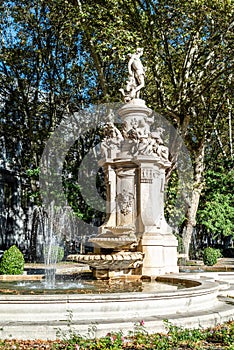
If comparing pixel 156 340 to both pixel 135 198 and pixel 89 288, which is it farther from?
pixel 135 198

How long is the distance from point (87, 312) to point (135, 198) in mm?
6069

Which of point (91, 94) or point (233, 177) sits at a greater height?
point (91, 94)

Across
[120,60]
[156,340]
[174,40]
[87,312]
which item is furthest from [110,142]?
[120,60]

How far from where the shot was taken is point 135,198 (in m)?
12.7

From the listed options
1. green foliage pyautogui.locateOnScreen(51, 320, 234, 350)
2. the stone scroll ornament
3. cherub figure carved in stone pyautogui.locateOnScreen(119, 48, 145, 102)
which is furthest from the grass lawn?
cherub figure carved in stone pyautogui.locateOnScreen(119, 48, 145, 102)

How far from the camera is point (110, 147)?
13.3 m

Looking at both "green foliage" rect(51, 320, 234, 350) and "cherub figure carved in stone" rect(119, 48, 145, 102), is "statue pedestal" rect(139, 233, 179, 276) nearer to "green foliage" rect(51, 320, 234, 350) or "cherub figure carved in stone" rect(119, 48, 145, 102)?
"cherub figure carved in stone" rect(119, 48, 145, 102)

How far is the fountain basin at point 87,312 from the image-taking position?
6.22 meters

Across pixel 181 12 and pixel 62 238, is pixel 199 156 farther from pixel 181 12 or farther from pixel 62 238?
pixel 62 238

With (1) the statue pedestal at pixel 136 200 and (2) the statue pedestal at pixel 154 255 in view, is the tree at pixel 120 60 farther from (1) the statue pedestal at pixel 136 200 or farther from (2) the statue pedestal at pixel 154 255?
(2) the statue pedestal at pixel 154 255

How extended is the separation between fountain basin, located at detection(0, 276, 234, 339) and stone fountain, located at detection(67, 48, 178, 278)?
376 cm

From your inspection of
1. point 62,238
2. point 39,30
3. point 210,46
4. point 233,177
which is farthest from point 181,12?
point 62,238

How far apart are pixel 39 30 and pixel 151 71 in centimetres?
807

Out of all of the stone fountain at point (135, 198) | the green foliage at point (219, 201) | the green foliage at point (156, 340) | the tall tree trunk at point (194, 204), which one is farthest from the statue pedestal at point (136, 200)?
the green foliage at point (219, 201)
